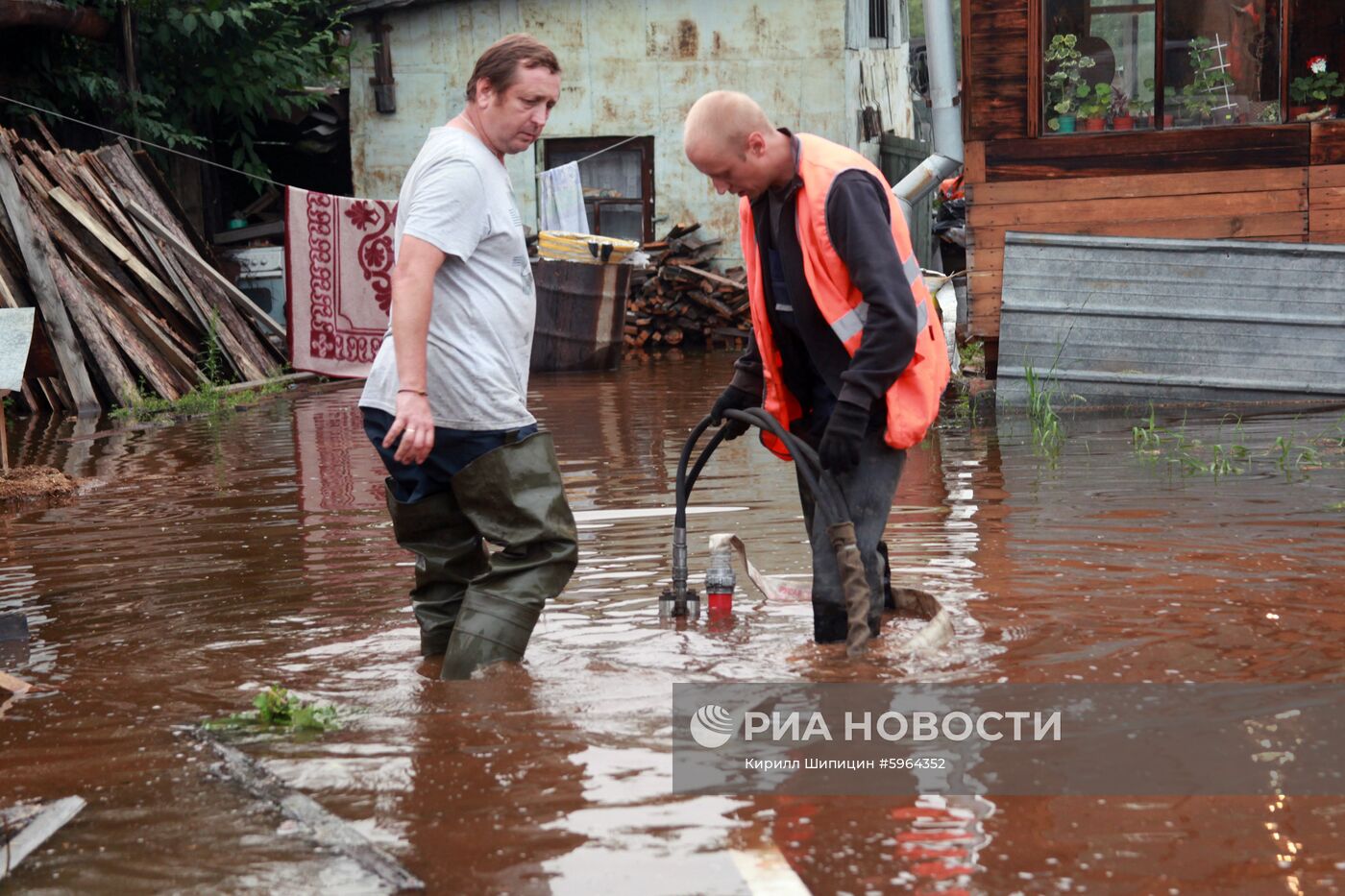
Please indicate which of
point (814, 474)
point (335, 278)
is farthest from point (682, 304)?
point (814, 474)

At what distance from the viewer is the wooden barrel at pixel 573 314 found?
1734 centimetres

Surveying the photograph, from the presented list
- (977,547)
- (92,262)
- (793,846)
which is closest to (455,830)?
(793,846)

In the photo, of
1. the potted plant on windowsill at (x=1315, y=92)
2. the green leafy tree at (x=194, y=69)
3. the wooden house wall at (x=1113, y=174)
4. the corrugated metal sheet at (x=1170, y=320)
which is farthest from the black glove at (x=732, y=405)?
the green leafy tree at (x=194, y=69)

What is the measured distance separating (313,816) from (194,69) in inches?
684

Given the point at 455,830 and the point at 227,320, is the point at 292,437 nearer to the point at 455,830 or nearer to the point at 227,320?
the point at 227,320

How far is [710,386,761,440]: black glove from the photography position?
503 cm

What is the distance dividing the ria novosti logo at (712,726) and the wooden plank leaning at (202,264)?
12.7 metres

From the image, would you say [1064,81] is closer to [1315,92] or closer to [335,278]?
Answer: [1315,92]

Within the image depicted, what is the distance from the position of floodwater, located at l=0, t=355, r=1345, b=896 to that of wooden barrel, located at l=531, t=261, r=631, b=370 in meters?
8.15

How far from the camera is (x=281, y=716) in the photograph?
4137 millimetres

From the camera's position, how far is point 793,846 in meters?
3.17

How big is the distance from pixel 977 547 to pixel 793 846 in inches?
133

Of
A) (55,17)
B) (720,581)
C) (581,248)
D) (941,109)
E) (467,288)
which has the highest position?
(55,17)

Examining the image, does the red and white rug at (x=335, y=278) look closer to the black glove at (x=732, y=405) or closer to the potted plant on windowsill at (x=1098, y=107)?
the potted plant on windowsill at (x=1098, y=107)
